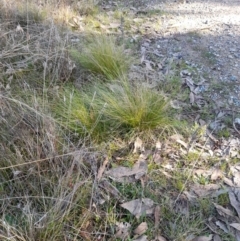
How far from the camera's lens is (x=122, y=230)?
6.31ft

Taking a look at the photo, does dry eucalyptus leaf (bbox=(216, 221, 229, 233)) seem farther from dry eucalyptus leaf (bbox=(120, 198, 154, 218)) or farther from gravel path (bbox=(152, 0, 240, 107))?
gravel path (bbox=(152, 0, 240, 107))

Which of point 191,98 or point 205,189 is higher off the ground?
point 191,98

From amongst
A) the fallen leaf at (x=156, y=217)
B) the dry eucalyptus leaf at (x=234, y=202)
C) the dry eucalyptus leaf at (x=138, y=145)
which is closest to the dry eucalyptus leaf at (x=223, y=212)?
the dry eucalyptus leaf at (x=234, y=202)

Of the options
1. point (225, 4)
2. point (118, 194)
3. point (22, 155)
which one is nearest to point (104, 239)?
point (118, 194)

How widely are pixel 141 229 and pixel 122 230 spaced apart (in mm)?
105

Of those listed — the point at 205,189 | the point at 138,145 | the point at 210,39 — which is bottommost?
the point at 205,189

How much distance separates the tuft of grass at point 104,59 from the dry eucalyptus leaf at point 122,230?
1.28 metres

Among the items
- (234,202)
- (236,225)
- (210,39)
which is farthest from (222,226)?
(210,39)

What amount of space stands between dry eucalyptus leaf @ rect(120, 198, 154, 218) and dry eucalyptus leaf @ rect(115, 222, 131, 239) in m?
0.09

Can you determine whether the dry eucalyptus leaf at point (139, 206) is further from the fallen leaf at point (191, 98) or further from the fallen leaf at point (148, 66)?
the fallen leaf at point (148, 66)

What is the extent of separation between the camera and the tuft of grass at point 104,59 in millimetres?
2945

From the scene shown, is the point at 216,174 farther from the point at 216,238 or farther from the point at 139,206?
the point at 139,206

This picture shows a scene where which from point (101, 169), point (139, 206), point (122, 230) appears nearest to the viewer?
point (122, 230)

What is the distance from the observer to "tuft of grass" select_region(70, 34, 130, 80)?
2945 millimetres
